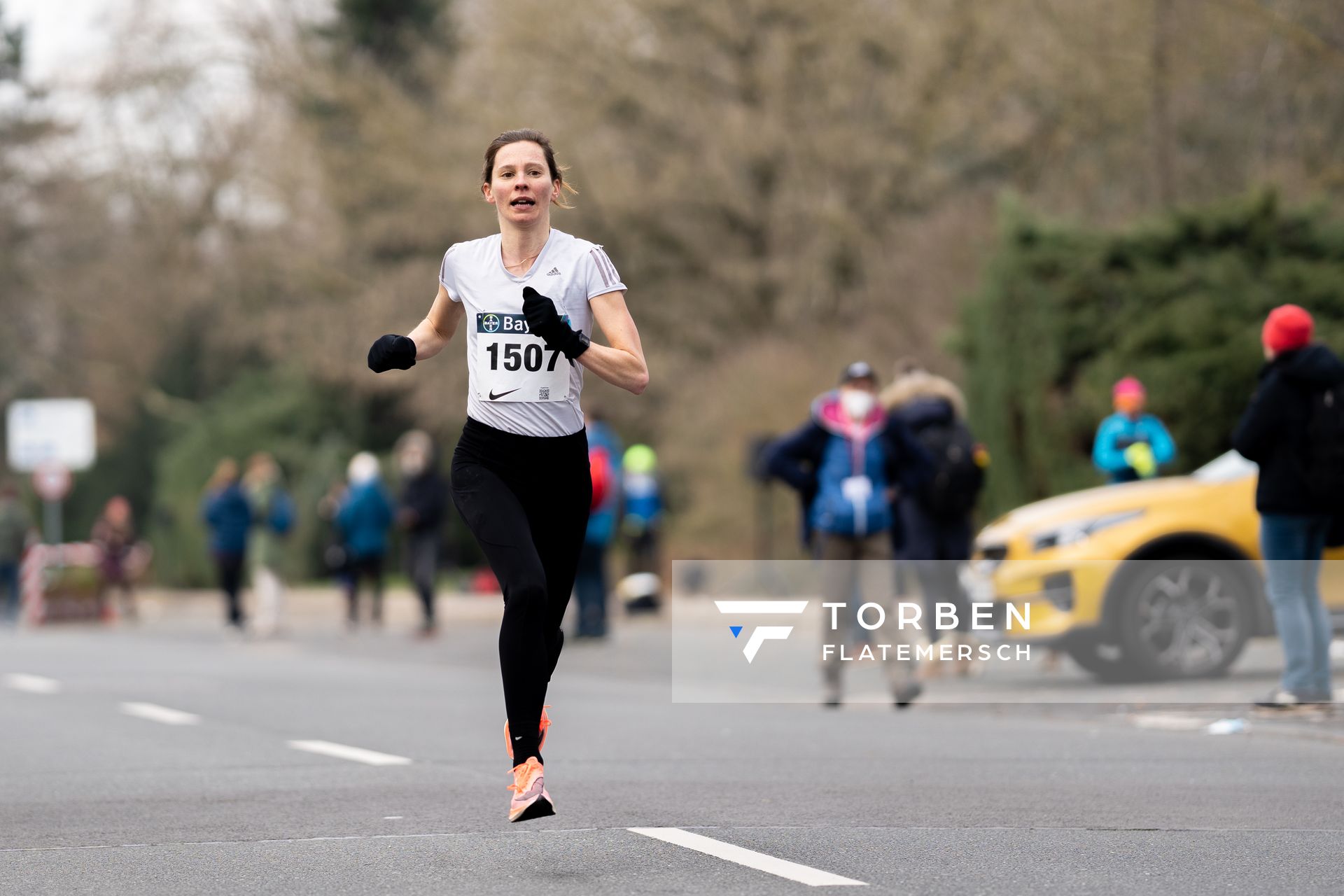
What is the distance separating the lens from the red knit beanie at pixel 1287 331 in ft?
35.7

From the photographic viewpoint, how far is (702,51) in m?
33.0

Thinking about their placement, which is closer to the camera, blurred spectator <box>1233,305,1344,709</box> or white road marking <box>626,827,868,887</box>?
white road marking <box>626,827,868,887</box>

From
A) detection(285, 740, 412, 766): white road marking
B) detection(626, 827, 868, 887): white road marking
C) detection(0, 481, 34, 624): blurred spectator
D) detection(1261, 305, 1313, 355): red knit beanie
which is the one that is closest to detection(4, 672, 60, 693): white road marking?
detection(285, 740, 412, 766): white road marking

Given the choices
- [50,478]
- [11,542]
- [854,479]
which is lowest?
[854,479]

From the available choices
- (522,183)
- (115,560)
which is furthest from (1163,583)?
(115,560)

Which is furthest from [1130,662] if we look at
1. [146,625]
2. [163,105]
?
[163,105]

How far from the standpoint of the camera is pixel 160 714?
502 inches

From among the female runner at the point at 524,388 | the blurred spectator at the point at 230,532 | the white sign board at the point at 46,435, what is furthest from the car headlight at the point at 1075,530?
the white sign board at the point at 46,435

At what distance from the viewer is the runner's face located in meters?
6.66

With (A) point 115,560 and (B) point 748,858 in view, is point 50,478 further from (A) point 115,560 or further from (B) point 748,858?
(B) point 748,858

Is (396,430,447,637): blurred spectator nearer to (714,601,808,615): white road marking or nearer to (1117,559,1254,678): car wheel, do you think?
(714,601,808,615): white road marking

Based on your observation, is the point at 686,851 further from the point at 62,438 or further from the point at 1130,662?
the point at 62,438

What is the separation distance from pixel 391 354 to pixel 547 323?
23.8 inches

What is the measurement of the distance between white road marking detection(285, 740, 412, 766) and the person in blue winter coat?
10.2 feet
